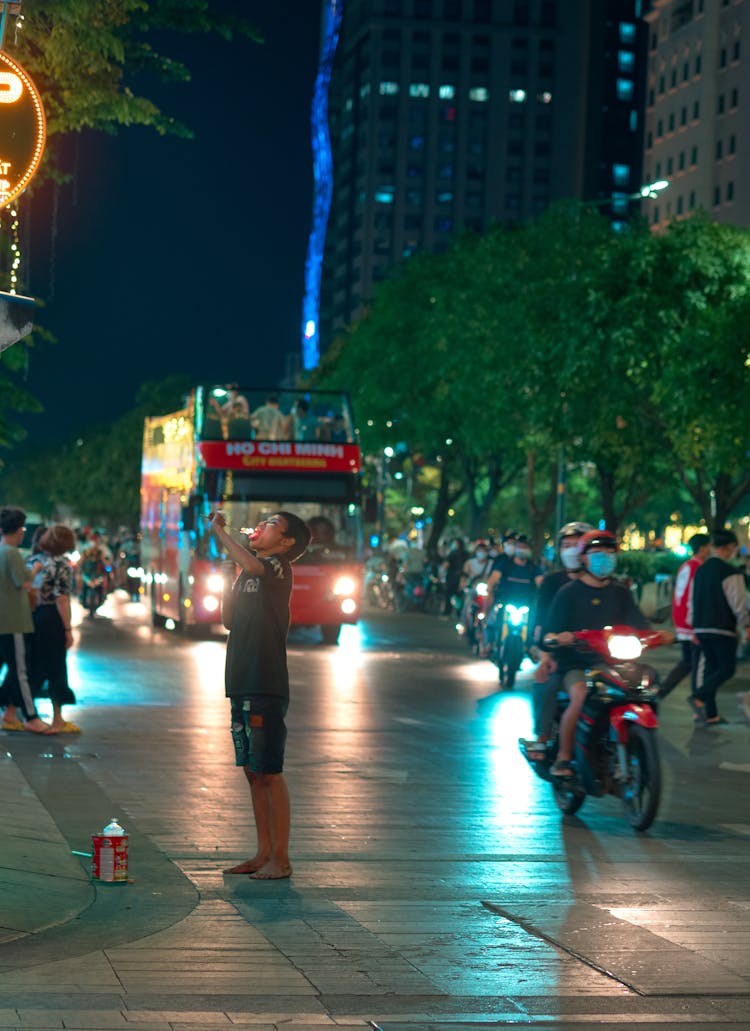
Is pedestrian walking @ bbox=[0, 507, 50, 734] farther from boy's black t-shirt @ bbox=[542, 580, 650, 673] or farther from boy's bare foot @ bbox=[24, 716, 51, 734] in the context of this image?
boy's black t-shirt @ bbox=[542, 580, 650, 673]

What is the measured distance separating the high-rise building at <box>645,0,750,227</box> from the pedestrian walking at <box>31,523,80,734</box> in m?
97.8

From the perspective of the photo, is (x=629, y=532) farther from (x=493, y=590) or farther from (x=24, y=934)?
(x=24, y=934)

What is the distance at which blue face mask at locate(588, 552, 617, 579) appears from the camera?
485 inches

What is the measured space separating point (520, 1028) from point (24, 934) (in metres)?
2.33

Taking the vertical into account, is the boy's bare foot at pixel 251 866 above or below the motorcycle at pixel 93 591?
below

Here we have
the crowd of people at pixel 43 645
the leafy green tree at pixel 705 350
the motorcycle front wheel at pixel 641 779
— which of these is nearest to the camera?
the motorcycle front wheel at pixel 641 779

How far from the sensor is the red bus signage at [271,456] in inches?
1222

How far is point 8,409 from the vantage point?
878 inches

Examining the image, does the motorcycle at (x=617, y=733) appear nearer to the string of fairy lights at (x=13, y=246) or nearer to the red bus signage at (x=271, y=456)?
the string of fairy lights at (x=13, y=246)

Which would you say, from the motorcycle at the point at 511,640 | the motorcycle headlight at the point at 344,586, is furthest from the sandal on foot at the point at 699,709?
the motorcycle headlight at the point at 344,586

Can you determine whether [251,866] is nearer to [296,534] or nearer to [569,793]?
[296,534]

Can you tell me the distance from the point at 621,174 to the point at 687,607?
15550 cm

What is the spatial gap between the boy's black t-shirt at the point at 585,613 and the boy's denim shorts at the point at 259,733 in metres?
3.31

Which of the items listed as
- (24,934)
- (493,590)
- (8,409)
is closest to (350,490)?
(493,590)
